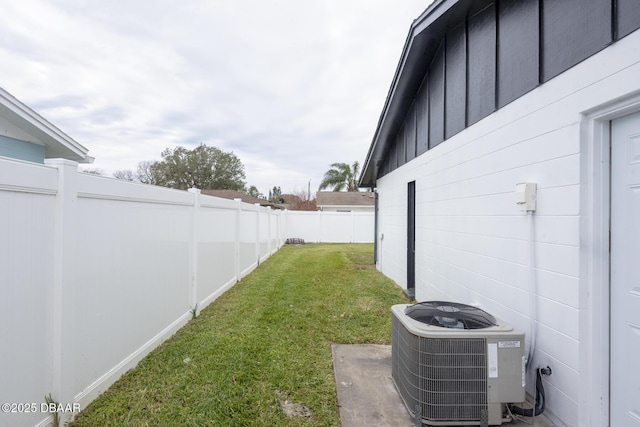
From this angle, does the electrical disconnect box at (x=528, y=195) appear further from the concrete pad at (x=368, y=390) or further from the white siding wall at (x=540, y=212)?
the concrete pad at (x=368, y=390)

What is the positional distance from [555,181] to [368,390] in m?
2.44

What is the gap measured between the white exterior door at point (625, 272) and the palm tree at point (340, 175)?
30.8 metres

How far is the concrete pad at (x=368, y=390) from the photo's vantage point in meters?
2.53

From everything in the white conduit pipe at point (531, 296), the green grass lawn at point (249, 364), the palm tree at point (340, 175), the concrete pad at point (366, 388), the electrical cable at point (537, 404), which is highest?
the palm tree at point (340, 175)

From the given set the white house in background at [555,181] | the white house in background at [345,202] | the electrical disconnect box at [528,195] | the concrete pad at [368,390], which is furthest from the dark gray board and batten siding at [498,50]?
the white house in background at [345,202]

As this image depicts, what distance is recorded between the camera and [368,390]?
9.89 ft

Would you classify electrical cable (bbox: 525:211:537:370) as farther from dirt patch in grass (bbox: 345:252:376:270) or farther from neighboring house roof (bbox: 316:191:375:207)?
neighboring house roof (bbox: 316:191:375:207)

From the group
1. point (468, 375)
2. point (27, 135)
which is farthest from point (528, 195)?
point (27, 135)

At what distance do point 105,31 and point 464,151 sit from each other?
7.66m

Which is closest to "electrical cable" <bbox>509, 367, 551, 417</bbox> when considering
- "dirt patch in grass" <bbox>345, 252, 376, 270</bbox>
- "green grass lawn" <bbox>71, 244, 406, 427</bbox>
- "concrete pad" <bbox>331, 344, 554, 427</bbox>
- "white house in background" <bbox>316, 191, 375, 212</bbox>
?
"concrete pad" <bbox>331, 344, 554, 427</bbox>

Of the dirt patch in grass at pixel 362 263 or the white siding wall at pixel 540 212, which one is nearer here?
the white siding wall at pixel 540 212

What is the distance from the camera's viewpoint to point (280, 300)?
6.09 metres

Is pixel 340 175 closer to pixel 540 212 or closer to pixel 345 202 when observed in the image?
pixel 345 202

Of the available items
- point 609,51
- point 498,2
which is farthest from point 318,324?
point 498,2
